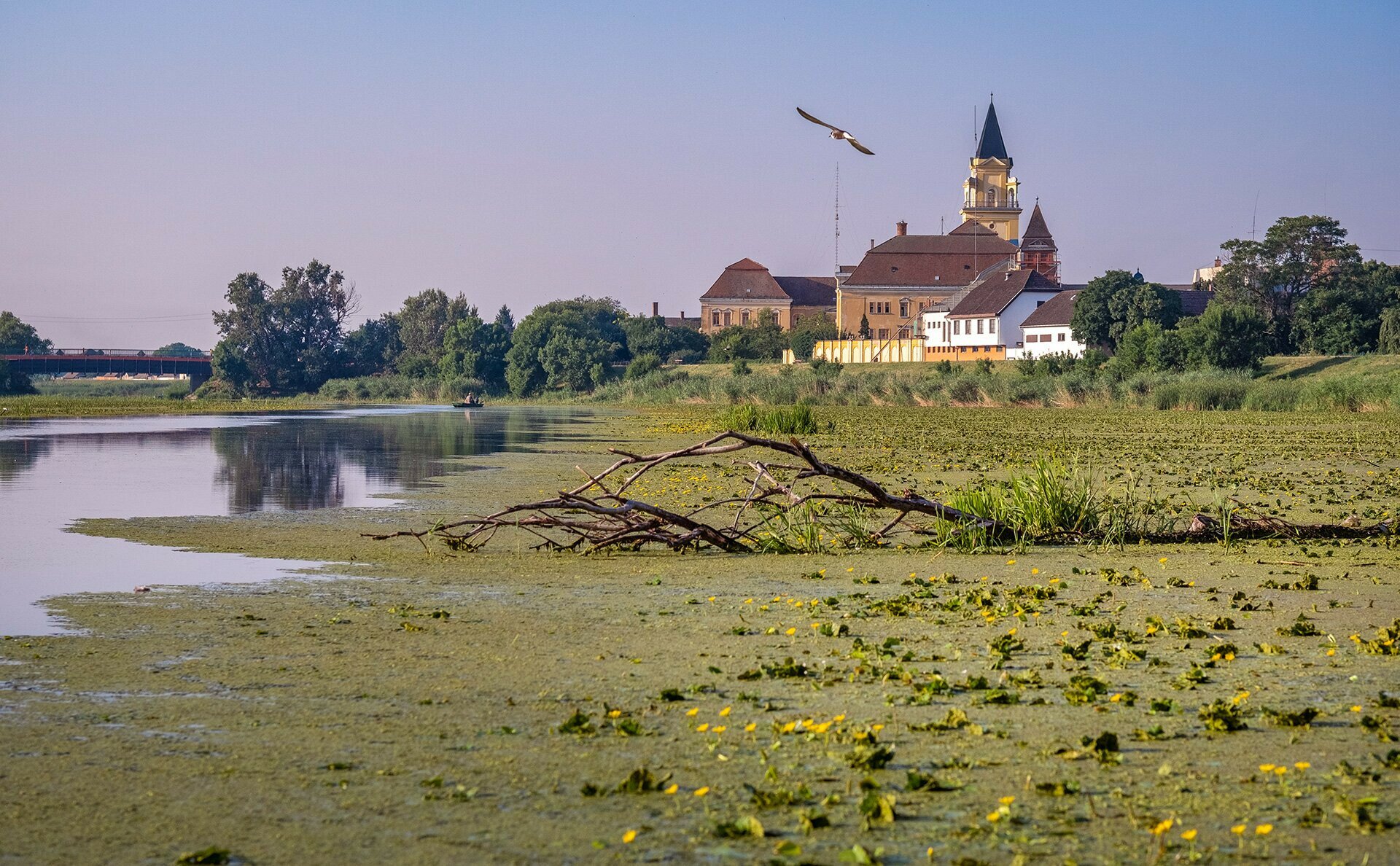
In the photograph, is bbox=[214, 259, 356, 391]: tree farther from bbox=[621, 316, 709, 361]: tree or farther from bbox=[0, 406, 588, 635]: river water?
bbox=[0, 406, 588, 635]: river water

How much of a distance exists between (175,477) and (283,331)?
10496 centimetres

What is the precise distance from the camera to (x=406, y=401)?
342 ft

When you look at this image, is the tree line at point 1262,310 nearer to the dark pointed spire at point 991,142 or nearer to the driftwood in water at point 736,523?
the driftwood in water at point 736,523

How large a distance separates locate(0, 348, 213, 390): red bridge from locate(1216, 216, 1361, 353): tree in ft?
291

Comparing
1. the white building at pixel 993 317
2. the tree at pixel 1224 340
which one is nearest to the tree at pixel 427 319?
the white building at pixel 993 317

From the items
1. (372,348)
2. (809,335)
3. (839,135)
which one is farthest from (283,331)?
(839,135)

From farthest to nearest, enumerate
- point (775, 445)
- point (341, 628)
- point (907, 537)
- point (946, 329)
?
point (946, 329) → point (907, 537) → point (775, 445) → point (341, 628)

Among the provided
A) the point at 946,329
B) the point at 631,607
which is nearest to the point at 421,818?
the point at 631,607

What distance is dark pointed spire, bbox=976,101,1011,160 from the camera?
170 meters

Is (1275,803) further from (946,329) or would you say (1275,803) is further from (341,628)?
(946,329)

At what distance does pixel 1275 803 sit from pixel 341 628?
6.05m

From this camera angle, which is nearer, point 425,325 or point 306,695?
point 306,695

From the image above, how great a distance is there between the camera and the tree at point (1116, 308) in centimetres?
8025

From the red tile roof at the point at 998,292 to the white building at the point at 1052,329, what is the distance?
345cm
